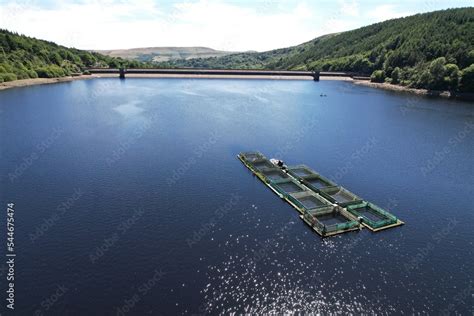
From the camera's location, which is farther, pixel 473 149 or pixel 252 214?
pixel 473 149

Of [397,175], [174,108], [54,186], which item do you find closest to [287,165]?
[397,175]

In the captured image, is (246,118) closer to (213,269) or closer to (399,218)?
(399,218)
